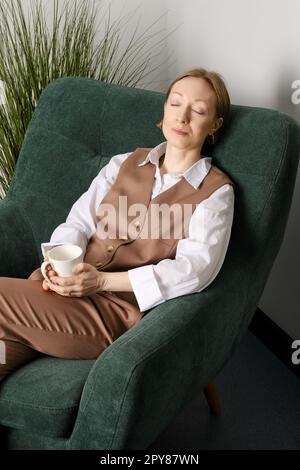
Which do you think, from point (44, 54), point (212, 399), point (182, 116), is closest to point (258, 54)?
point (182, 116)

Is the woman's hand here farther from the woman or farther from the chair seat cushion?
the chair seat cushion

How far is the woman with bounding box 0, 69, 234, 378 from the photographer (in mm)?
1590

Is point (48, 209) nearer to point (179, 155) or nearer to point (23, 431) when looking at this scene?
point (179, 155)

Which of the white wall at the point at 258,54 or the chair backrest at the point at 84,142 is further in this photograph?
the white wall at the point at 258,54

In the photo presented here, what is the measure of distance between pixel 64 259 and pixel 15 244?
0.37 meters

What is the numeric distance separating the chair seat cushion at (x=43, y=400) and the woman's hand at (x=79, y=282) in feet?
0.72

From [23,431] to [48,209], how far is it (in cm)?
75

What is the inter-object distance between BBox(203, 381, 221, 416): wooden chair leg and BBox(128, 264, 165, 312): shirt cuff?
51 centimetres

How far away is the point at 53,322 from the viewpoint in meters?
1.61

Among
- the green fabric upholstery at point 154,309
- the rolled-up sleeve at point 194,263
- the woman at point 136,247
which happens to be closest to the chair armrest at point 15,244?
the green fabric upholstery at point 154,309

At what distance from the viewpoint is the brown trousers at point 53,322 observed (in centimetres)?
158

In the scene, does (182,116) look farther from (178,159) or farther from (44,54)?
(44,54)

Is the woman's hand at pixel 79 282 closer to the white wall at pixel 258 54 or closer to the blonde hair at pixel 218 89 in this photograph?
the blonde hair at pixel 218 89

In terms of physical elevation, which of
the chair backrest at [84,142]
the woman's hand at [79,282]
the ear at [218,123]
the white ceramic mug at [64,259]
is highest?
the ear at [218,123]
